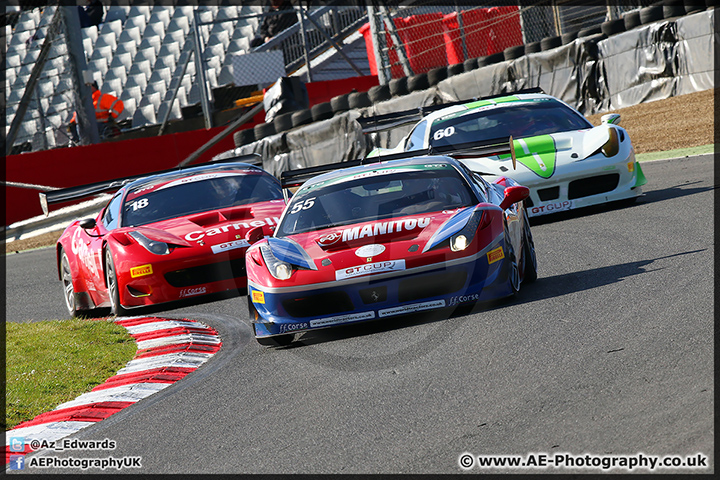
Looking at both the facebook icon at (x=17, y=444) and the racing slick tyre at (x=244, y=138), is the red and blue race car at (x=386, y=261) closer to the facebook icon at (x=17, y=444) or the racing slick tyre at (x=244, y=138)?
the facebook icon at (x=17, y=444)

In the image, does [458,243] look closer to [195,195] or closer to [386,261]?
[386,261]

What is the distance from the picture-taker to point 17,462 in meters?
4.33

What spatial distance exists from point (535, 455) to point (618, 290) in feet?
9.42

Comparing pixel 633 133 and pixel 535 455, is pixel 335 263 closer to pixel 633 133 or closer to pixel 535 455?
pixel 535 455

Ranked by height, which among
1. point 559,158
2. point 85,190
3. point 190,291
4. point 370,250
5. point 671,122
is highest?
point 370,250

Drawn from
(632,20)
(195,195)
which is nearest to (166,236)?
(195,195)

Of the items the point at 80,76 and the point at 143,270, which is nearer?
the point at 143,270

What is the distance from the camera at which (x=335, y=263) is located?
582 centimetres

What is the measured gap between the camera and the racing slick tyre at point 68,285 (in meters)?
9.25

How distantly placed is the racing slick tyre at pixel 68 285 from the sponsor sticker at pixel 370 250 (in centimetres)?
426

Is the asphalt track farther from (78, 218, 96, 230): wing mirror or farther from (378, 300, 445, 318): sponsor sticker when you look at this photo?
(78, 218, 96, 230): wing mirror

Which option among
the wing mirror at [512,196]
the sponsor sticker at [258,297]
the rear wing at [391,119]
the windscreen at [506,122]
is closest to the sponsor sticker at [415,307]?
the sponsor sticker at [258,297]

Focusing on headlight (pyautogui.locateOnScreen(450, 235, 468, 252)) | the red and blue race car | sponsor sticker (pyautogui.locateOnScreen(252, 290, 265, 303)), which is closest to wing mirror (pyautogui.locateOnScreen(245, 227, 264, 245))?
the red and blue race car

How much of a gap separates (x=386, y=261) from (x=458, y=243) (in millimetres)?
449
